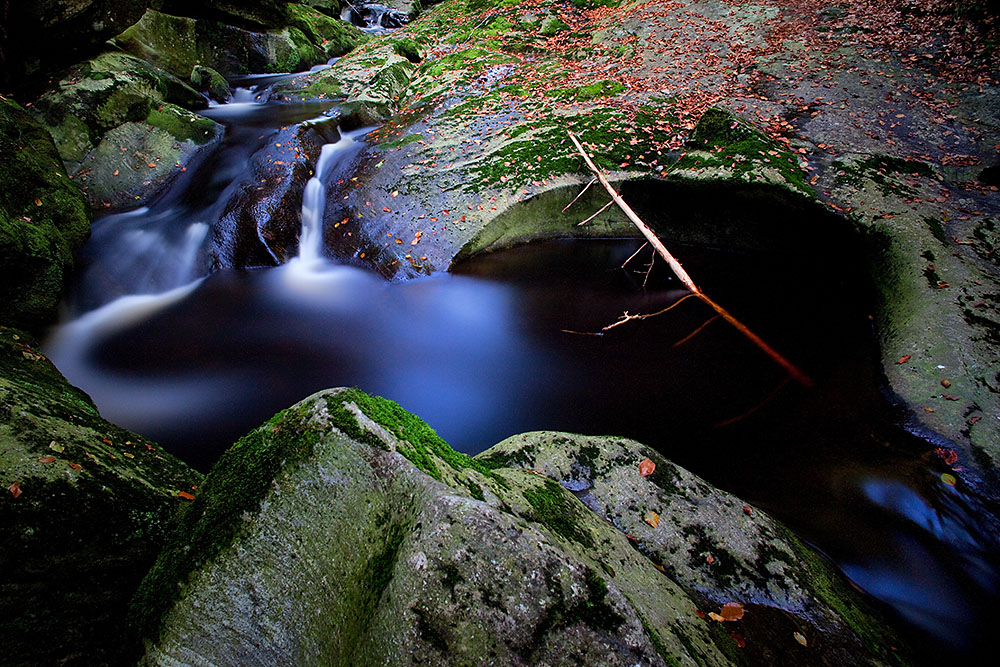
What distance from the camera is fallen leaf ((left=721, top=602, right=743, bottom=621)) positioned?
90.5 inches

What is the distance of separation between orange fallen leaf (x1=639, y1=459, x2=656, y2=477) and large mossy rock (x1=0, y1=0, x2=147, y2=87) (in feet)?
34.6

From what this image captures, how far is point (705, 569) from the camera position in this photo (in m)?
2.55

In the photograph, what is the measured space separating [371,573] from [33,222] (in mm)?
6940

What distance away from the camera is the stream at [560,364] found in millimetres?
3434

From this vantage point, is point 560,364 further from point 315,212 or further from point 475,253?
point 315,212

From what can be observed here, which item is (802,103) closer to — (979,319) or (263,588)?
(979,319)

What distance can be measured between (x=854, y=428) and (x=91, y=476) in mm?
5727

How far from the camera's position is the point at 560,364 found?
Result: 5566 millimetres

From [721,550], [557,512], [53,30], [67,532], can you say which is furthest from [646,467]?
[53,30]

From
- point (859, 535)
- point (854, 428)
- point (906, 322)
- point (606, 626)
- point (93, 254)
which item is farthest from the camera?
point (93, 254)

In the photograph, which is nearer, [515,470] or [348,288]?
[515,470]

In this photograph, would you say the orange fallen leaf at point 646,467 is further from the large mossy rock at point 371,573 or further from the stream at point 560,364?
the stream at point 560,364

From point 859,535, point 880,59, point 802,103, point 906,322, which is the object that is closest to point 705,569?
point 859,535

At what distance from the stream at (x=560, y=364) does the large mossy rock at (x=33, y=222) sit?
0.39 meters
